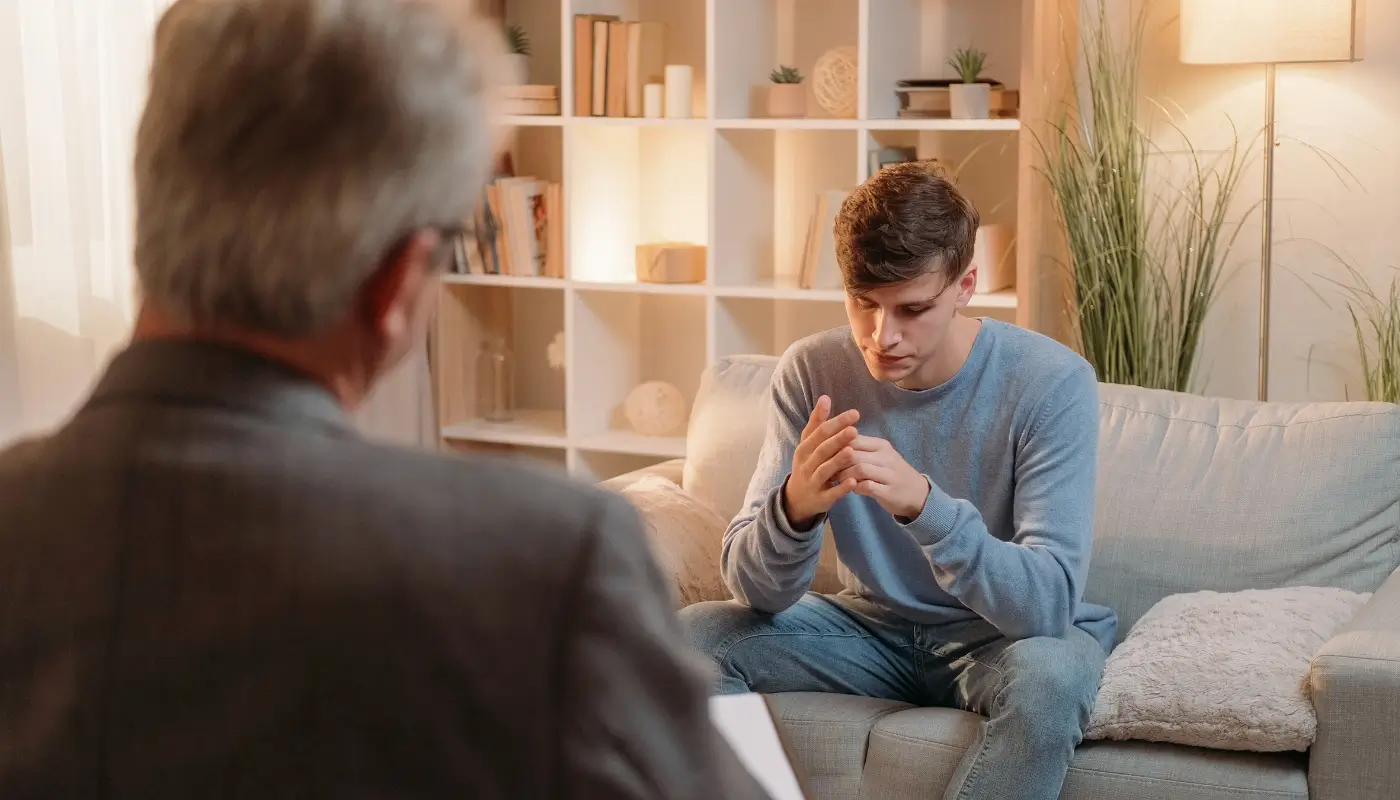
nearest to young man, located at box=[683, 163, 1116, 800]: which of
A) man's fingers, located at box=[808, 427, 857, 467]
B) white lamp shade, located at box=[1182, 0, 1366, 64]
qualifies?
man's fingers, located at box=[808, 427, 857, 467]

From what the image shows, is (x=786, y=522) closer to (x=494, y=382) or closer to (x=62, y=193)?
(x=62, y=193)

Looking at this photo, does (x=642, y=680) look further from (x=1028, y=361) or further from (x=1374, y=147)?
(x=1374, y=147)

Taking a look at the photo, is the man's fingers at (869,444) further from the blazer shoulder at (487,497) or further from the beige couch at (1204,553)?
the blazer shoulder at (487,497)

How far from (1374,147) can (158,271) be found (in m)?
3.10

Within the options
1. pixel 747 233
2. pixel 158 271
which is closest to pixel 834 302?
pixel 747 233

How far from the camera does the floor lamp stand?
9.69ft

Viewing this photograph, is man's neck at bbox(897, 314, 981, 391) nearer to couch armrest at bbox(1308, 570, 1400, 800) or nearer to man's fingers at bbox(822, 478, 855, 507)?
man's fingers at bbox(822, 478, 855, 507)

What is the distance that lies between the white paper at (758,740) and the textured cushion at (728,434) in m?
1.13

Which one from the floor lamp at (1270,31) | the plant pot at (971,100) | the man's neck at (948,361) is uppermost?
the floor lamp at (1270,31)

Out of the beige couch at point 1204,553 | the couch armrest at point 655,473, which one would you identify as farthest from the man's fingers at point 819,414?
the couch armrest at point 655,473

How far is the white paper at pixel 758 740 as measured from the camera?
1301mm

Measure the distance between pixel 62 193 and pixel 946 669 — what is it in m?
1.88

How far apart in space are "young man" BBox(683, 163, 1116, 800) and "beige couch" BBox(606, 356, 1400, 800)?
0.28ft

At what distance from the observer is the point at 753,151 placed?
143 inches
